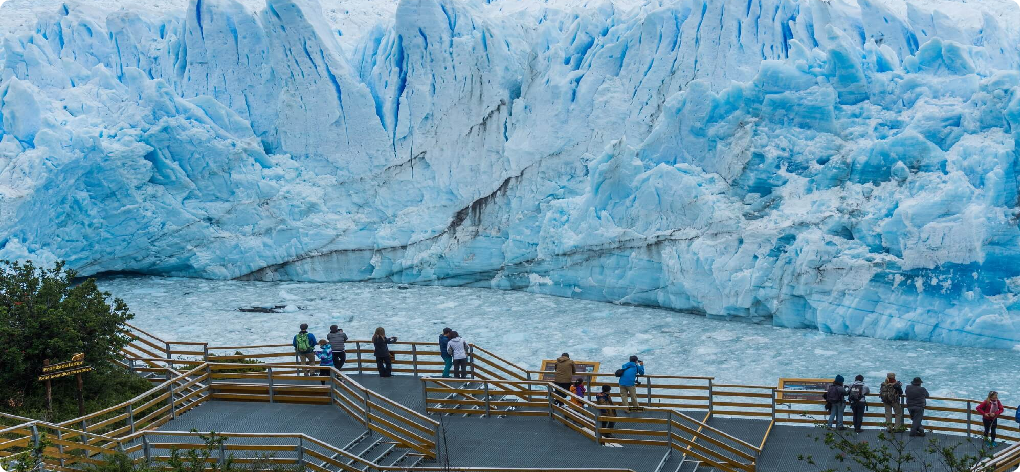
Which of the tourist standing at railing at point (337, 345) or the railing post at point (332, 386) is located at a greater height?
the tourist standing at railing at point (337, 345)

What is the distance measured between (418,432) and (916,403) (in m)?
4.92

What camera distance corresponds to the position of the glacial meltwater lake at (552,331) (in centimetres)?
1382

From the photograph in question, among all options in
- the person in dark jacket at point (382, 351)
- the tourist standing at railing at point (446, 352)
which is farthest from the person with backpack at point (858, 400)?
the person in dark jacket at point (382, 351)

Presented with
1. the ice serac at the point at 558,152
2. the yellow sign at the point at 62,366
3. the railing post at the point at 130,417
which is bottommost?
the railing post at the point at 130,417

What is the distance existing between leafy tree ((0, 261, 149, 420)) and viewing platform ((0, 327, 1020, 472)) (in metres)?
0.71

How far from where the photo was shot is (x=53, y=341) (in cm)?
967

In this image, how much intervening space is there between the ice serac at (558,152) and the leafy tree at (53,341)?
9494 millimetres

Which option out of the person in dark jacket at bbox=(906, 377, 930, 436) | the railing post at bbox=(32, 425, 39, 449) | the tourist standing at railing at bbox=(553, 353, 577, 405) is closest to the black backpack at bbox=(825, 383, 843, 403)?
the person in dark jacket at bbox=(906, 377, 930, 436)

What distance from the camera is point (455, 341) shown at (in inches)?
423

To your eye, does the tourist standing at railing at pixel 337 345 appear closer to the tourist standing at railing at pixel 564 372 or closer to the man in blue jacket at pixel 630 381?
the tourist standing at railing at pixel 564 372

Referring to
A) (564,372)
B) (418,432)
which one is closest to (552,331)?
(564,372)

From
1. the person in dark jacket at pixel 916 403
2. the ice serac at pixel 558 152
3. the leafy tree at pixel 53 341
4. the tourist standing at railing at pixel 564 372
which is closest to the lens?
the person in dark jacket at pixel 916 403

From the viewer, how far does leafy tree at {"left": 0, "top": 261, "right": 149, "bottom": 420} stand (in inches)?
389

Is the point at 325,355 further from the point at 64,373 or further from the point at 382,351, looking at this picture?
the point at 64,373
